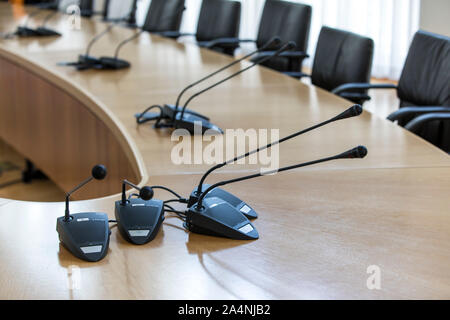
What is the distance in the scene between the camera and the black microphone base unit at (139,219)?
3.93 feet

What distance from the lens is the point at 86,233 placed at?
1172mm

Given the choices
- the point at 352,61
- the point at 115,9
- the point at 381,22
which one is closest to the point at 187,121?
the point at 352,61

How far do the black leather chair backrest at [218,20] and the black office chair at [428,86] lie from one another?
126 centimetres

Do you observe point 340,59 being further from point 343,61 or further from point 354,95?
point 354,95

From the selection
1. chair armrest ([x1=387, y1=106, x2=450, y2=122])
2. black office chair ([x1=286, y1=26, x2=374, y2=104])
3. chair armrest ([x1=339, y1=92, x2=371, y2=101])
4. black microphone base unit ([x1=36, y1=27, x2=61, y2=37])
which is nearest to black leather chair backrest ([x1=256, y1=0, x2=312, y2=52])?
black office chair ([x1=286, y1=26, x2=374, y2=104])

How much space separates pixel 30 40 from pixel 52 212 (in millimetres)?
2454

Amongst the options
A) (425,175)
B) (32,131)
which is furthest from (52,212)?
(32,131)

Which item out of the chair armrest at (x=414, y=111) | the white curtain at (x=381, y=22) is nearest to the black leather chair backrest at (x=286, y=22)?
the chair armrest at (x=414, y=111)

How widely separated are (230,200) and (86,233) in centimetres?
31

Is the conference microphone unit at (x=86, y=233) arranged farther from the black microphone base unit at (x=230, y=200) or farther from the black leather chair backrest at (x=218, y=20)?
the black leather chair backrest at (x=218, y=20)

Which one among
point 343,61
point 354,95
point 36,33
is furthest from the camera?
point 36,33

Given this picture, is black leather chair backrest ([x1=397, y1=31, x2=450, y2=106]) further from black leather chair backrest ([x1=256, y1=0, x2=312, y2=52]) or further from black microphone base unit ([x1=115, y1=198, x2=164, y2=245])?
black microphone base unit ([x1=115, y1=198, x2=164, y2=245])

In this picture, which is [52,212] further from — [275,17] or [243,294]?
[275,17]
